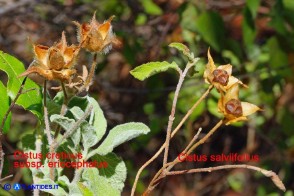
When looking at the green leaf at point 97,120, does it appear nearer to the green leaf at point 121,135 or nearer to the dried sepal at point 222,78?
the green leaf at point 121,135

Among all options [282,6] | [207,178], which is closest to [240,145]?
[207,178]

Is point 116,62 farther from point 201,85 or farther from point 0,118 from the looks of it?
point 0,118

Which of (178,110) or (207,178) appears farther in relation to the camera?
(207,178)

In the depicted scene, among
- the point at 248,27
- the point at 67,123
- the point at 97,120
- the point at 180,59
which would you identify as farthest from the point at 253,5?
the point at 67,123

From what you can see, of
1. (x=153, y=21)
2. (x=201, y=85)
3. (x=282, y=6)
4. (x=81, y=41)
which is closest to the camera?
(x=81, y=41)

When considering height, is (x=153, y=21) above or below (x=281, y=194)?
above

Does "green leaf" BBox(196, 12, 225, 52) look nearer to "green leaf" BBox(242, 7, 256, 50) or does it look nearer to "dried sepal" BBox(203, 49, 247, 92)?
"green leaf" BBox(242, 7, 256, 50)

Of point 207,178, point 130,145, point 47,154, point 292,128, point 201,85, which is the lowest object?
point 207,178

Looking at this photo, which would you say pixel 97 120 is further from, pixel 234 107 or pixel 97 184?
pixel 234 107
